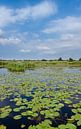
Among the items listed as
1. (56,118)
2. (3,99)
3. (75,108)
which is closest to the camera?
(56,118)

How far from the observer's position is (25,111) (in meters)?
7.54

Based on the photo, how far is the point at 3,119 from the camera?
22.2 ft

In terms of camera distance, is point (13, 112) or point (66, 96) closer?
point (13, 112)

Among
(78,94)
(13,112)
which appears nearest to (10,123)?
(13,112)

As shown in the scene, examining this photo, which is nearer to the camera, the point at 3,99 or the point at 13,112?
the point at 13,112

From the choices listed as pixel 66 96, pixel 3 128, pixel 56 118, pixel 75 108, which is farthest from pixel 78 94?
pixel 3 128

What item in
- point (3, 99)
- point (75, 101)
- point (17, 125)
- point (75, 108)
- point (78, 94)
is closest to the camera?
point (17, 125)

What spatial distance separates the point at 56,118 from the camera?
6.64 meters

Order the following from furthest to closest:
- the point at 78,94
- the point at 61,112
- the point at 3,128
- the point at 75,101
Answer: the point at 78,94 < the point at 75,101 < the point at 61,112 < the point at 3,128

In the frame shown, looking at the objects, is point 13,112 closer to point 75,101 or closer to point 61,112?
point 61,112

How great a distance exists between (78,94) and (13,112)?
4.64m

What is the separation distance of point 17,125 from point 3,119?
0.79 m

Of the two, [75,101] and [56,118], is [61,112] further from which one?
[75,101]

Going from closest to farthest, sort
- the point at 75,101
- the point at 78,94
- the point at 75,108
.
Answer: the point at 75,108 → the point at 75,101 → the point at 78,94
